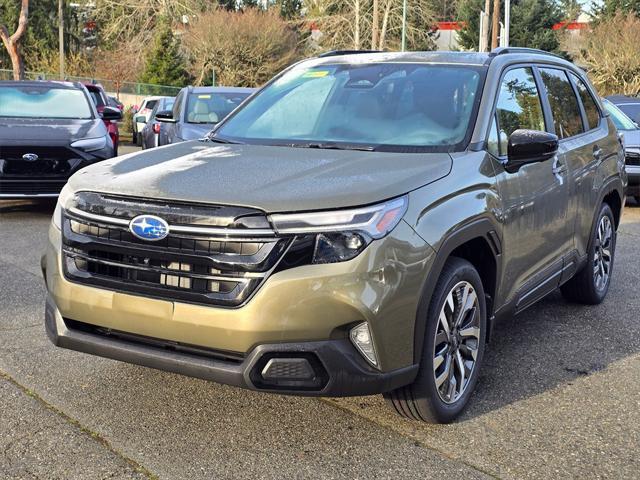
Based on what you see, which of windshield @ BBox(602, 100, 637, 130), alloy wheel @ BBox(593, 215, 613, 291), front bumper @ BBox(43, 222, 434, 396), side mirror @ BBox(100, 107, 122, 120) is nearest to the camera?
front bumper @ BBox(43, 222, 434, 396)

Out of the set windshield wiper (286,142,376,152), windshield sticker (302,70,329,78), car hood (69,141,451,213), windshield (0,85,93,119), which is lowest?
windshield (0,85,93,119)

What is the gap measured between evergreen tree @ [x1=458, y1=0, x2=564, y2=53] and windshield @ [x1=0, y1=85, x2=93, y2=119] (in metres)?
41.5

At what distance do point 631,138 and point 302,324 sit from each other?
10.1 m

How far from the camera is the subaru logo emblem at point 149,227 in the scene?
11.3 feet

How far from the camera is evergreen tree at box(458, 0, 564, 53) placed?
4911 centimetres

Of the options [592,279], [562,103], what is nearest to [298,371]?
[562,103]

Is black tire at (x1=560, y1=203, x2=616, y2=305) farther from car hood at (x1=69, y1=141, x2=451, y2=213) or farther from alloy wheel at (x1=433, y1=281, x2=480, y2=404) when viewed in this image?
car hood at (x1=69, y1=141, x2=451, y2=213)

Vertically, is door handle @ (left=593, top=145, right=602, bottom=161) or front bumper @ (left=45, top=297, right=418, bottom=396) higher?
door handle @ (left=593, top=145, right=602, bottom=161)

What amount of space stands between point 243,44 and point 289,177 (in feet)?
130

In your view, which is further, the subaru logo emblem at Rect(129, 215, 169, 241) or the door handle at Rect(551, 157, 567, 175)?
the door handle at Rect(551, 157, 567, 175)

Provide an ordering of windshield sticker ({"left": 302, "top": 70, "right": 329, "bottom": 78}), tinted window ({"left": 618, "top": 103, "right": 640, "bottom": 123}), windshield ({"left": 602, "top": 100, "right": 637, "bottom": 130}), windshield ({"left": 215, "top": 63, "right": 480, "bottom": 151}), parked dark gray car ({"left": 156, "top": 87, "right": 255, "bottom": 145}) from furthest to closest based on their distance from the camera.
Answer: tinted window ({"left": 618, "top": 103, "right": 640, "bottom": 123}) → windshield ({"left": 602, "top": 100, "right": 637, "bottom": 130}) → parked dark gray car ({"left": 156, "top": 87, "right": 255, "bottom": 145}) → windshield sticker ({"left": 302, "top": 70, "right": 329, "bottom": 78}) → windshield ({"left": 215, "top": 63, "right": 480, "bottom": 151})

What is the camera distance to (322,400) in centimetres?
421

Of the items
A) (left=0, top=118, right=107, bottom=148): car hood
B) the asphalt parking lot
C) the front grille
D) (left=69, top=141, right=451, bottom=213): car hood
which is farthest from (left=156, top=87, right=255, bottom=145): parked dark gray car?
the front grille

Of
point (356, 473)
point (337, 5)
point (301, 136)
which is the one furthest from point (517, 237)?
point (337, 5)
